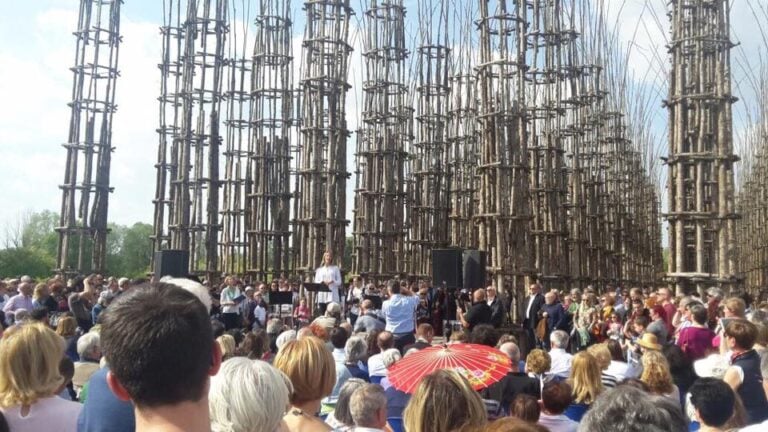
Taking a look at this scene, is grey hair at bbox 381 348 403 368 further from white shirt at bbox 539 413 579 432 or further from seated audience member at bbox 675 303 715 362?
seated audience member at bbox 675 303 715 362

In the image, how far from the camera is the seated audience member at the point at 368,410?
4.12m

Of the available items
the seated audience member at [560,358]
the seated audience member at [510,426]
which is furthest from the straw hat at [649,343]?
the seated audience member at [510,426]

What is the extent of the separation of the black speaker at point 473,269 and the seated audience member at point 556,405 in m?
10.8

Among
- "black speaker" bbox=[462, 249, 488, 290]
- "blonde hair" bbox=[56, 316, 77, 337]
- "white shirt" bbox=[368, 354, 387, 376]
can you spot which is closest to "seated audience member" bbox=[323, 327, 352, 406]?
"white shirt" bbox=[368, 354, 387, 376]

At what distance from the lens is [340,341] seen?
8.12 meters

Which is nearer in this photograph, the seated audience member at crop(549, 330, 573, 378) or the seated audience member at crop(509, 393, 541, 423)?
the seated audience member at crop(509, 393, 541, 423)

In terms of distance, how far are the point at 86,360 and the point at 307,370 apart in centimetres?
351

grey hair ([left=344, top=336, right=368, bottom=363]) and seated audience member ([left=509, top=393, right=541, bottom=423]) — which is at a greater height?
grey hair ([left=344, top=336, right=368, bottom=363])

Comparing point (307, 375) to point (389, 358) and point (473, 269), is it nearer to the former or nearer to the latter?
point (389, 358)

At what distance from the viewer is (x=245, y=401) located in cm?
296

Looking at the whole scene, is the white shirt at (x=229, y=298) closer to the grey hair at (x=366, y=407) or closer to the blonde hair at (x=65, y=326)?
the blonde hair at (x=65, y=326)

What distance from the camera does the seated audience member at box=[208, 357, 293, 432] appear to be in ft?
9.70

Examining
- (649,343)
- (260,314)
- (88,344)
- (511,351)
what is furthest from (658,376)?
(260,314)

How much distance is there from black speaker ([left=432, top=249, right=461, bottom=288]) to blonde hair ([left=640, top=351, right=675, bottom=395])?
31.5 feet
